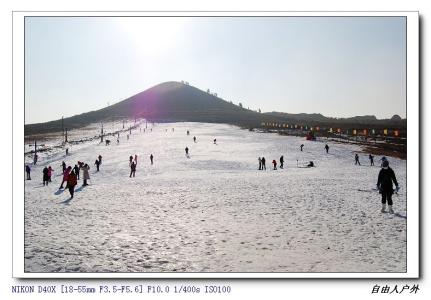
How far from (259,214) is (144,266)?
516 cm

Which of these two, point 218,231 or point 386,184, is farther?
point 386,184

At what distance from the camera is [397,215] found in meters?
12.7

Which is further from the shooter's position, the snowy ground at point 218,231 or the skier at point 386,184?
the skier at point 386,184

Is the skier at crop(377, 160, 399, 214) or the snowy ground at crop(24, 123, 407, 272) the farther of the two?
the skier at crop(377, 160, 399, 214)

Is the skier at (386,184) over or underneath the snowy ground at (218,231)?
over

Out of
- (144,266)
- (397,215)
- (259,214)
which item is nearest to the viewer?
(144,266)

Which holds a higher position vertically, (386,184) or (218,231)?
(386,184)

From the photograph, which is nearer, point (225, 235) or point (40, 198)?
point (225, 235)

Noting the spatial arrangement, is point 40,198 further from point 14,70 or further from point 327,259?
point 327,259

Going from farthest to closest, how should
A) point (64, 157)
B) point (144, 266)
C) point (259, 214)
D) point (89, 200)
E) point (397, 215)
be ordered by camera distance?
point (64, 157) → point (89, 200) → point (259, 214) → point (397, 215) → point (144, 266)
